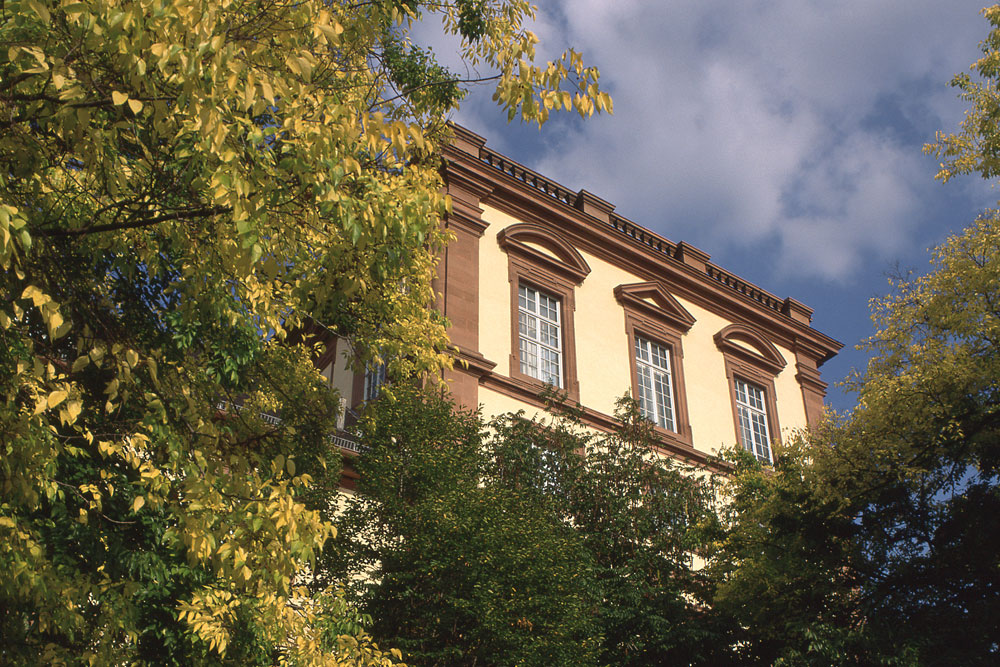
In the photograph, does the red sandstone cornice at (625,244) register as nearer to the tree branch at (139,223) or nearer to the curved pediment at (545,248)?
the curved pediment at (545,248)

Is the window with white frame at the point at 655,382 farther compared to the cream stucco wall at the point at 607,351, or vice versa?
the window with white frame at the point at 655,382

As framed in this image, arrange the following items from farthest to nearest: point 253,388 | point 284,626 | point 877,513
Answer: point 877,513, point 253,388, point 284,626

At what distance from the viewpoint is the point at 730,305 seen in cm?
2275

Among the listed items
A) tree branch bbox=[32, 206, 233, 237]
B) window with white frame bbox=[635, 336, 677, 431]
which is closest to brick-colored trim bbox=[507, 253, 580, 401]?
window with white frame bbox=[635, 336, 677, 431]

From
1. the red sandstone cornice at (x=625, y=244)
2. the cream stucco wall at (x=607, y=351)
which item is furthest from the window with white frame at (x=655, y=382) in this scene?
the red sandstone cornice at (x=625, y=244)

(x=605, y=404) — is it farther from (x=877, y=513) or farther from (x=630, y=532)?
(x=877, y=513)

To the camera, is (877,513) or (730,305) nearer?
(877,513)

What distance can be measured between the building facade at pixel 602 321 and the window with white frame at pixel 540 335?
0.03 metres

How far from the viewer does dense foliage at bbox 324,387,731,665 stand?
9.83 m

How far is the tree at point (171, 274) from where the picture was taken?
4.73m

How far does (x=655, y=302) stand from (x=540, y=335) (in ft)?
13.1

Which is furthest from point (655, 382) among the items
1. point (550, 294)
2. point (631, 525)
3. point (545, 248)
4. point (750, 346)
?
point (631, 525)

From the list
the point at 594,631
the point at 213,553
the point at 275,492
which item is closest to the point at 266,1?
the point at 275,492

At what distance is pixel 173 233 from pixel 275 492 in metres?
1.77
